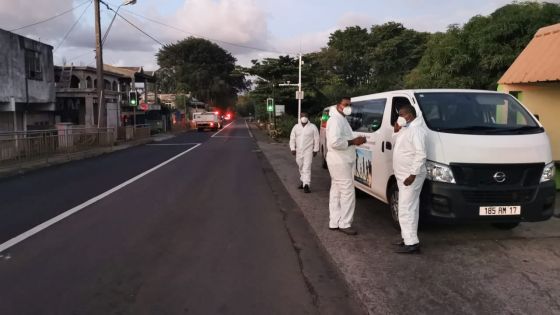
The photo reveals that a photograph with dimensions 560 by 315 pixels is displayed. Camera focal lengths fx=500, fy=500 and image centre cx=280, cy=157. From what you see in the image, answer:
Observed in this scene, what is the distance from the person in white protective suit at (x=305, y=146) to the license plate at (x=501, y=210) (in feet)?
17.1

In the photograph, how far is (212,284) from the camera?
4.99 metres

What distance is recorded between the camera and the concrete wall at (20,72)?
80.6 feet

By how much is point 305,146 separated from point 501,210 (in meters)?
5.61

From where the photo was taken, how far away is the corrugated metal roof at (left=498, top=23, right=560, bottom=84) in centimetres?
945

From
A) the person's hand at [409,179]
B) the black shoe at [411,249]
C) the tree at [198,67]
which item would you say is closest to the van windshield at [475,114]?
the person's hand at [409,179]

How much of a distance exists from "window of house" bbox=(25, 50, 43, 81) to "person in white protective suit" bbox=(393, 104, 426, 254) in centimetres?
2626

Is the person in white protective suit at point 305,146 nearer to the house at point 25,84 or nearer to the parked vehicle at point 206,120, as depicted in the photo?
the house at point 25,84

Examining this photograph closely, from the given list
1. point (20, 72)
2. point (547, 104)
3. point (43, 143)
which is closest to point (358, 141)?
point (547, 104)

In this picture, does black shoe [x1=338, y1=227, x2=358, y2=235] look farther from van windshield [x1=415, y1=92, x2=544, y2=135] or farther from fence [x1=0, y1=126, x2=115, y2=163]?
fence [x1=0, y1=126, x2=115, y2=163]

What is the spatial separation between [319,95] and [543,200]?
37.8 meters

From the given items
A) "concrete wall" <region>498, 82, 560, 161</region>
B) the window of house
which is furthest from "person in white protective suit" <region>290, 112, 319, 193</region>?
the window of house

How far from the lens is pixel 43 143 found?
1811 cm

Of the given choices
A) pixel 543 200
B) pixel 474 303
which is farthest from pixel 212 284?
pixel 543 200

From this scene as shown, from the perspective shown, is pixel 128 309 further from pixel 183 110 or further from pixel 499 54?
pixel 183 110
